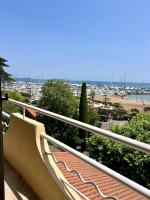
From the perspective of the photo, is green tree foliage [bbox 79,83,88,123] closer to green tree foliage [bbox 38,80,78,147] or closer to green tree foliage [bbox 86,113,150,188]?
green tree foliage [bbox 38,80,78,147]

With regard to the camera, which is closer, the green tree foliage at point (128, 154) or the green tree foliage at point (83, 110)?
the green tree foliage at point (128, 154)

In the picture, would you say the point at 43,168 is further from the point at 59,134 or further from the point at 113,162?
the point at 59,134

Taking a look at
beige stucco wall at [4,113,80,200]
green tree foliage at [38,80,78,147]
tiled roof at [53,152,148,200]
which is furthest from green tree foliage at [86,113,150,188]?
green tree foliage at [38,80,78,147]

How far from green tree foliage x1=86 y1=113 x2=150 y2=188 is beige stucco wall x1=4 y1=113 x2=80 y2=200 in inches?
402

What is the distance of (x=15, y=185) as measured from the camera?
Answer: 331 cm

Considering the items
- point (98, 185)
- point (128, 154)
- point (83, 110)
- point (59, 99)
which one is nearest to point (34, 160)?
point (98, 185)

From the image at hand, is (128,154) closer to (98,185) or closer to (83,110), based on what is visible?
(98,185)

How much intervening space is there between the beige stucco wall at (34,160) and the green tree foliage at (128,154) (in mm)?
10222

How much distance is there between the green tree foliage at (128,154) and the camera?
14.3m

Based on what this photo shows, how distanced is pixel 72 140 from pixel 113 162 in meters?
20.9

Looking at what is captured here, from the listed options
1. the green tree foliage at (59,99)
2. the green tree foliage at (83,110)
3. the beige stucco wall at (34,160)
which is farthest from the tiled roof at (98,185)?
the green tree foliage at (59,99)

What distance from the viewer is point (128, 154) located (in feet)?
50.2

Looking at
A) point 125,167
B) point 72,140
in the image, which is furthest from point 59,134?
point 125,167

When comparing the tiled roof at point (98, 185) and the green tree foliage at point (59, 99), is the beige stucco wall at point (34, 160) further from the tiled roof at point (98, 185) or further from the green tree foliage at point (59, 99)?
the green tree foliage at point (59, 99)
